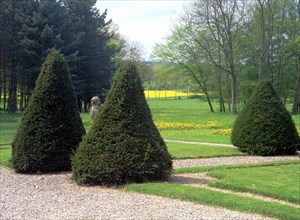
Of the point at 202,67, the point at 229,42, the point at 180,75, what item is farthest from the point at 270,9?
the point at 180,75

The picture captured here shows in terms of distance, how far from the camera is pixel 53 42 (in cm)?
3969

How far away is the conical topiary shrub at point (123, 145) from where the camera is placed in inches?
405

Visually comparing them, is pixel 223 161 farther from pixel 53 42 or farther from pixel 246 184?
pixel 53 42

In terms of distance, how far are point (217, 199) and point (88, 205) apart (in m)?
2.36

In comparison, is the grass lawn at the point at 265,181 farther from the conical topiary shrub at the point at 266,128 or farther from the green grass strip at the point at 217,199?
the conical topiary shrub at the point at 266,128

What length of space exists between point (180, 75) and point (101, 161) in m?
43.9

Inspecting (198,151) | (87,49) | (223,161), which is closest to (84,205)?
(223,161)

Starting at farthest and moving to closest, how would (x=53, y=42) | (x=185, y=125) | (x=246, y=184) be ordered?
(x=53, y=42) → (x=185, y=125) → (x=246, y=184)

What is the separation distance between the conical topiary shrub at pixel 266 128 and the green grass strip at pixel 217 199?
6.91 m

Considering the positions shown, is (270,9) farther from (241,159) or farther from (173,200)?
(173,200)

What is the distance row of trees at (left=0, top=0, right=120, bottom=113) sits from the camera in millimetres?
40094

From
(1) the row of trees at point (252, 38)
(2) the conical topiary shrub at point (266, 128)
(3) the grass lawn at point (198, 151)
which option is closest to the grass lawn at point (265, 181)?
(2) the conical topiary shrub at point (266, 128)

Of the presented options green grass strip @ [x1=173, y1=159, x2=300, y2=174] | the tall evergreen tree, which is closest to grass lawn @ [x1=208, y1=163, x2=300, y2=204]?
green grass strip @ [x1=173, y1=159, x2=300, y2=174]

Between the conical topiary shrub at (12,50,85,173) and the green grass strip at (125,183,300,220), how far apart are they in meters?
3.22
